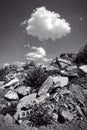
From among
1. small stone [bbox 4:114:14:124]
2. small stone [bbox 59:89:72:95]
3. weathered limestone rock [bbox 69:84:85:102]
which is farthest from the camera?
small stone [bbox 59:89:72:95]

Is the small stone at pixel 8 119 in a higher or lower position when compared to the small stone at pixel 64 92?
lower

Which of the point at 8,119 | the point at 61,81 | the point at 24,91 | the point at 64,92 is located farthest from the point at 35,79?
the point at 8,119

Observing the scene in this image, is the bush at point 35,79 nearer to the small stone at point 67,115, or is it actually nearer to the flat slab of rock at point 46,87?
the flat slab of rock at point 46,87

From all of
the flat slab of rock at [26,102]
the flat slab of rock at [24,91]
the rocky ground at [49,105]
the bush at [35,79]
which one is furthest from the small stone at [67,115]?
the bush at [35,79]

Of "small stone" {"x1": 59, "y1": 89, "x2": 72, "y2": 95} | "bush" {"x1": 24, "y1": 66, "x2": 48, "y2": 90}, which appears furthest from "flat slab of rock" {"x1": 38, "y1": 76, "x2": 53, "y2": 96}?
"bush" {"x1": 24, "y1": 66, "x2": 48, "y2": 90}

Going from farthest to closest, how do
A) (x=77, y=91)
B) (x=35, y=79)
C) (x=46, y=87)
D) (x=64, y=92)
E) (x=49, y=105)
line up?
(x=35, y=79)
(x=46, y=87)
(x=77, y=91)
(x=64, y=92)
(x=49, y=105)

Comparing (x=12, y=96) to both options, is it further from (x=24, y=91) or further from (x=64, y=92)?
(x=64, y=92)

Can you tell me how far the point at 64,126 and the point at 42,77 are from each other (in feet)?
15.1

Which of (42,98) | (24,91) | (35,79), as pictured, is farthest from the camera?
(35,79)

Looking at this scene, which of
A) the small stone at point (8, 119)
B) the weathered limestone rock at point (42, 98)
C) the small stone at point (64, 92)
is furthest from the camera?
the small stone at point (64, 92)

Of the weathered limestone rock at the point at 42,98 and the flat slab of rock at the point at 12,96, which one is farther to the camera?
the flat slab of rock at the point at 12,96

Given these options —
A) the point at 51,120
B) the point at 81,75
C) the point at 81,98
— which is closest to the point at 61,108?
the point at 51,120

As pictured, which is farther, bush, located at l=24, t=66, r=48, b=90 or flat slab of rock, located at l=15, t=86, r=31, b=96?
bush, located at l=24, t=66, r=48, b=90

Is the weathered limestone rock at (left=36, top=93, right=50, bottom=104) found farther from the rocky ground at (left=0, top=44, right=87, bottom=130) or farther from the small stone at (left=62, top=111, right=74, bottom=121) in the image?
the small stone at (left=62, top=111, right=74, bottom=121)
